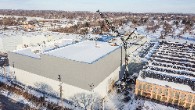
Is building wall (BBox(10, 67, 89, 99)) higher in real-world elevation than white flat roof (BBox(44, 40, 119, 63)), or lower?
lower

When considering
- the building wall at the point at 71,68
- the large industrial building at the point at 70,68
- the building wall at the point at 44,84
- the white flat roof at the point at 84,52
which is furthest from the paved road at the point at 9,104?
the white flat roof at the point at 84,52

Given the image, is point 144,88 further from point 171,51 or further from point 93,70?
point 171,51

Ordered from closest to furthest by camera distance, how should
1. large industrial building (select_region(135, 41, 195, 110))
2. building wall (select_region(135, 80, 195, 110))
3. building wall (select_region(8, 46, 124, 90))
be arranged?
1. building wall (select_region(135, 80, 195, 110))
2. large industrial building (select_region(135, 41, 195, 110))
3. building wall (select_region(8, 46, 124, 90))

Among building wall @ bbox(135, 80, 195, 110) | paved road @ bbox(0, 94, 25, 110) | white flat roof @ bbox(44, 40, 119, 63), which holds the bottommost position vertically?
paved road @ bbox(0, 94, 25, 110)

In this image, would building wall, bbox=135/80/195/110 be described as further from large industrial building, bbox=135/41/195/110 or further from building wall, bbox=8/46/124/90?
building wall, bbox=8/46/124/90

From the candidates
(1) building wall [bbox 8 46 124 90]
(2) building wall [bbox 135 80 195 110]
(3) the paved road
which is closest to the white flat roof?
(1) building wall [bbox 8 46 124 90]

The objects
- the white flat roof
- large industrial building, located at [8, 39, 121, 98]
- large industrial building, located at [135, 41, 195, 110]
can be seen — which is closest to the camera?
large industrial building, located at [135, 41, 195, 110]

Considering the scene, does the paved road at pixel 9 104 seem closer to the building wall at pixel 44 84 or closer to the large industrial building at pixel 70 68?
the building wall at pixel 44 84

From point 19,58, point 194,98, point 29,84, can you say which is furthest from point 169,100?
point 19,58
